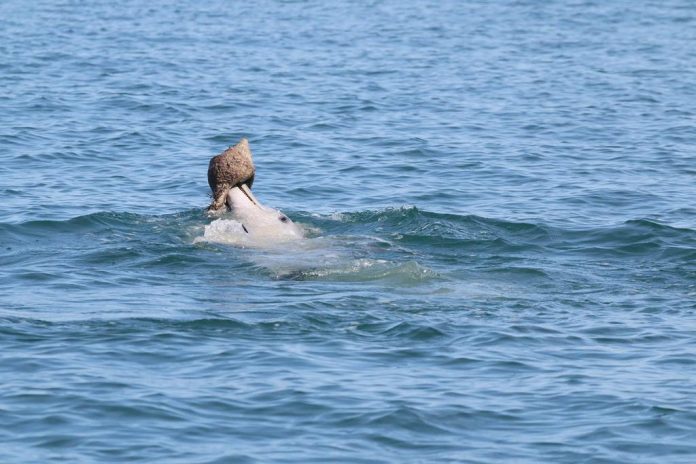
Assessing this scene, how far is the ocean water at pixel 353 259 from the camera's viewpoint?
36.9 ft

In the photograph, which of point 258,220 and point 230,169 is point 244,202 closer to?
point 258,220

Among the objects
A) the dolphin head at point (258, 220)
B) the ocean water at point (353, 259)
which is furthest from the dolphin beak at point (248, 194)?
the ocean water at point (353, 259)

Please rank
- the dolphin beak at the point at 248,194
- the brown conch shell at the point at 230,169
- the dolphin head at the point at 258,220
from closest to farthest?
the dolphin head at the point at 258,220
the brown conch shell at the point at 230,169
the dolphin beak at the point at 248,194

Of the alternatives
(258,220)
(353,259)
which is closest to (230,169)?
(258,220)

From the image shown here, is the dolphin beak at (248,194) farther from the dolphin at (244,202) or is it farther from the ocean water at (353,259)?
the ocean water at (353,259)

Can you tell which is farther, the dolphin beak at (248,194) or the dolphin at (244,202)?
the dolphin beak at (248,194)

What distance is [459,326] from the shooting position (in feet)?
44.7

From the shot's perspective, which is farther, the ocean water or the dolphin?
the dolphin

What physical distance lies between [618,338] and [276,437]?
13.3 feet

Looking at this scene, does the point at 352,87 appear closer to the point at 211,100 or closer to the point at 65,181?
the point at 211,100

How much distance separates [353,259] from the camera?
1567 cm

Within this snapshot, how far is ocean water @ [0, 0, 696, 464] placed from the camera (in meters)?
11.2

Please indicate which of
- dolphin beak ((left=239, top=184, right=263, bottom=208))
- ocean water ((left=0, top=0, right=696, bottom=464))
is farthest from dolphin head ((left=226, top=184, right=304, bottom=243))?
ocean water ((left=0, top=0, right=696, bottom=464))

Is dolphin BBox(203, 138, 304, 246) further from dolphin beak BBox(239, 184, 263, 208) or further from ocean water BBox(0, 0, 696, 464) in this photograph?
ocean water BBox(0, 0, 696, 464)
